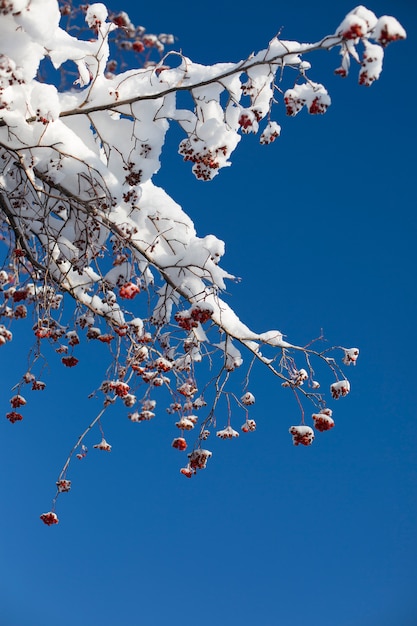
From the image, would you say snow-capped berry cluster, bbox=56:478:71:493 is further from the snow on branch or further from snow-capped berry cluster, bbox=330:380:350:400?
snow-capped berry cluster, bbox=330:380:350:400

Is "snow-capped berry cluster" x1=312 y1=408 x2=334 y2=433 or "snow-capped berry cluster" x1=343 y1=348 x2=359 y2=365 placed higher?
"snow-capped berry cluster" x1=343 y1=348 x2=359 y2=365

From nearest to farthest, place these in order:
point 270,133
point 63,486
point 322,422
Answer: point 270,133 < point 322,422 < point 63,486

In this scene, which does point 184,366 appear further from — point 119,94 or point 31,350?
point 119,94

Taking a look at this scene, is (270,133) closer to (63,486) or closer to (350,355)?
(350,355)

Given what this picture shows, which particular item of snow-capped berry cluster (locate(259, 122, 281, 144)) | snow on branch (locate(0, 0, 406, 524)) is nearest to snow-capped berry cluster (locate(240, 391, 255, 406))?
snow on branch (locate(0, 0, 406, 524))

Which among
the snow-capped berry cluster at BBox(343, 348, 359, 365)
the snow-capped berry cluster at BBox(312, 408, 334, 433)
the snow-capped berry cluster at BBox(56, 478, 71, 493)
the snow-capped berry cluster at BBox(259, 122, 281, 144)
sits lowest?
the snow-capped berry cluster at BBox(56, 478, 71, 493)

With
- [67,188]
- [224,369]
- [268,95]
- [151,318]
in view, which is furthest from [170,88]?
[224,369]

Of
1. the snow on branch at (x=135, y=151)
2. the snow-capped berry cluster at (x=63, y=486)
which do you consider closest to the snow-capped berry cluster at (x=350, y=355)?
the snow on branch at (x=135, y=151)

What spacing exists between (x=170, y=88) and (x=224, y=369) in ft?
6.72

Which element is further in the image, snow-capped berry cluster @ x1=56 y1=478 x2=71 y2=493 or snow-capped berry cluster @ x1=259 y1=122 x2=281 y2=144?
snow-capped berry cluster @ x1=56 y1=478 x2=71 y2=493

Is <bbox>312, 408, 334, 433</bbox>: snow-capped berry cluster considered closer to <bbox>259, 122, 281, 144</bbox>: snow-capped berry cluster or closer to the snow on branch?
the snow on branch

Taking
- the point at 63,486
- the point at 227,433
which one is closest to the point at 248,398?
the point at 227,433

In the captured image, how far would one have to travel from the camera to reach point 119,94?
3383 millimetres

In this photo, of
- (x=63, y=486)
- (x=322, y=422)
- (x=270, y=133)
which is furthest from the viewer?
(x=63, y=486)
